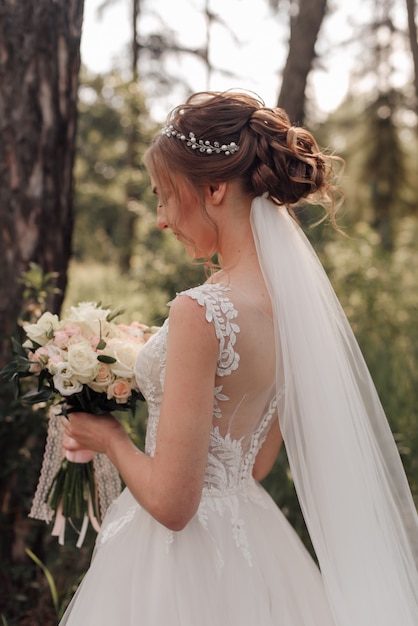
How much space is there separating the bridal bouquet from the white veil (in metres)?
0.54

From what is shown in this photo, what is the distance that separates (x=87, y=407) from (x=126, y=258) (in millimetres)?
13597

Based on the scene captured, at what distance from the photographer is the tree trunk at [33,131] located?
3.02 metres

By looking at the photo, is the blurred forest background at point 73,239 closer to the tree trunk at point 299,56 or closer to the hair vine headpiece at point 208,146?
the tree trunk at point 299,56

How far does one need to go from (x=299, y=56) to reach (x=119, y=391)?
16.0ft

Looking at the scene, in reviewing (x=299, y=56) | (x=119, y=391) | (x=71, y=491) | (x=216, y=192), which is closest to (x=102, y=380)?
(x=119, y=391)

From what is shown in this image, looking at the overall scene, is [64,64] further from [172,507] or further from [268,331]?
[172,507]

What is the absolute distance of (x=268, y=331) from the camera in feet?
6.35

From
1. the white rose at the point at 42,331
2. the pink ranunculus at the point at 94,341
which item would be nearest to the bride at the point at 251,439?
the pink ranunculus at the point at 94,341

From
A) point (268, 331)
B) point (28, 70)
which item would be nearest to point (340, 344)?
point (268, 331)

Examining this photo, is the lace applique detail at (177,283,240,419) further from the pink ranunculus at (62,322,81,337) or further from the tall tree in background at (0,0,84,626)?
the tall tree in background at (0,0,84,626)

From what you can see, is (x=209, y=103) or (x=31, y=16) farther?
(x=31, y=16)

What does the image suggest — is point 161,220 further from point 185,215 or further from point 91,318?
point 91,318

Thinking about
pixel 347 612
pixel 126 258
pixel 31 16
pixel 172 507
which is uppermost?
pixel 31 16

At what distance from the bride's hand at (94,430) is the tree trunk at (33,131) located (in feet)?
3.48
